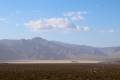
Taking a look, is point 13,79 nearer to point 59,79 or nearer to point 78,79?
point 59,79

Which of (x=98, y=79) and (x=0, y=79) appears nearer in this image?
(x=0, y=79)

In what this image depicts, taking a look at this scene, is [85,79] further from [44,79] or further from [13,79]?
[13,79]

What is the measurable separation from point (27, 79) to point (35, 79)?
3.49 ft

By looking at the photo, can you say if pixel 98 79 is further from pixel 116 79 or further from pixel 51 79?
pixel 51 79

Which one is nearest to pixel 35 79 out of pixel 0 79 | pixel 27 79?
pixel 27 79

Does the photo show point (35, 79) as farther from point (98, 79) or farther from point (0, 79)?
point (98, 79)

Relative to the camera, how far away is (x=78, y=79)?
39.8 meters

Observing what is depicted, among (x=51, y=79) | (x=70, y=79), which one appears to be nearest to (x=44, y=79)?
(x=51, y=79)

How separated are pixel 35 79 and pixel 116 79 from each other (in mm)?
10370

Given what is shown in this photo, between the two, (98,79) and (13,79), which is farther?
(98,79)

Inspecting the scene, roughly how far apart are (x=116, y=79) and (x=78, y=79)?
4.88 m

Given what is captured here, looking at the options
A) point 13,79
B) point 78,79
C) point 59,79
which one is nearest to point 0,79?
point 13,79

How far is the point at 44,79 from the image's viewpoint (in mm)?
39719

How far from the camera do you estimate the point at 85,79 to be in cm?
4016
